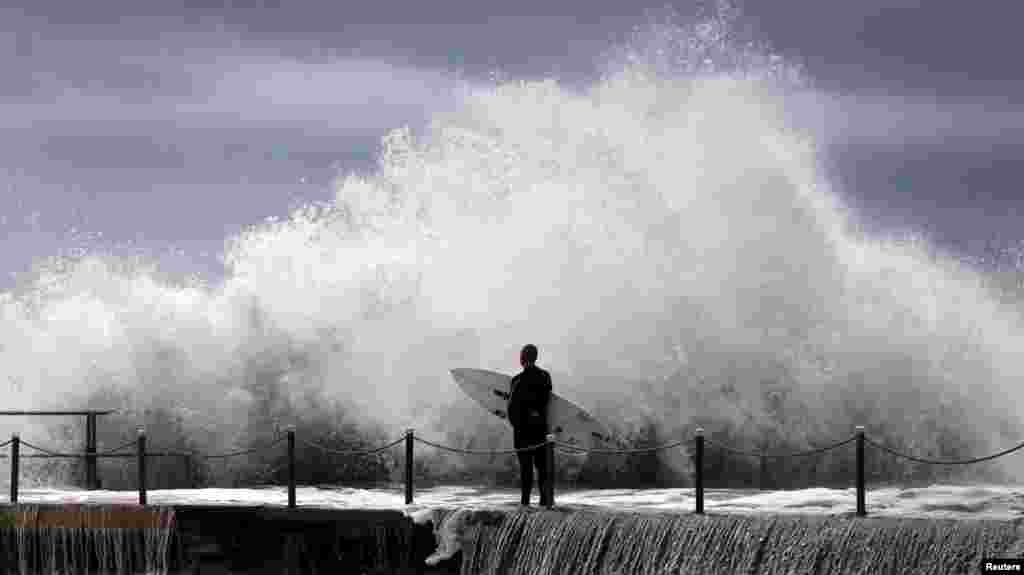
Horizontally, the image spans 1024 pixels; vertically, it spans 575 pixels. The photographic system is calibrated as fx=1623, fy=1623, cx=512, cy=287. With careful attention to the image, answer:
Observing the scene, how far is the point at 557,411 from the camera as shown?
17828 millimetres

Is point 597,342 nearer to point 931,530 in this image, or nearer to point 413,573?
point 413,573

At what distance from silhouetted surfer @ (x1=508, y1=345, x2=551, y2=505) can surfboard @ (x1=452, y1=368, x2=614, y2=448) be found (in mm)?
970

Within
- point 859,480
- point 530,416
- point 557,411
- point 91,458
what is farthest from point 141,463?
point 859,480

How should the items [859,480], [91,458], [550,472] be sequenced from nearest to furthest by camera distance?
[859,480]
[550,472]
[91,458]

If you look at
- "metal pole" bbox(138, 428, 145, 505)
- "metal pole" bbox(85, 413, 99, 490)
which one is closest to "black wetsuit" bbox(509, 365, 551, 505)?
"metal pole" bbox(138, 428, 145, 505)

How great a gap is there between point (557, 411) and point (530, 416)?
6.32ft

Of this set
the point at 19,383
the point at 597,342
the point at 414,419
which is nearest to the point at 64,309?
the point at 19,383

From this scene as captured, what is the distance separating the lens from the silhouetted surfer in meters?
15.9

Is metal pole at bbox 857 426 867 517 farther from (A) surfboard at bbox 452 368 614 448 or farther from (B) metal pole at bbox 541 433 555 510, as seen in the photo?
(A) surfboard at bbox 452 368 614 448

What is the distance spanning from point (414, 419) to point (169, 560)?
26.2 feet

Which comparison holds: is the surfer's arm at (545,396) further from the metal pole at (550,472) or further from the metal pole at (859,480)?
the metal pole at (859,480)

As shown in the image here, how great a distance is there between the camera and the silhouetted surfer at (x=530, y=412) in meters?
15.9

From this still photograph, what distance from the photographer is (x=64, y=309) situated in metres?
26.2

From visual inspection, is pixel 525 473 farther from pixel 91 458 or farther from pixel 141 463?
pixel 91 458
